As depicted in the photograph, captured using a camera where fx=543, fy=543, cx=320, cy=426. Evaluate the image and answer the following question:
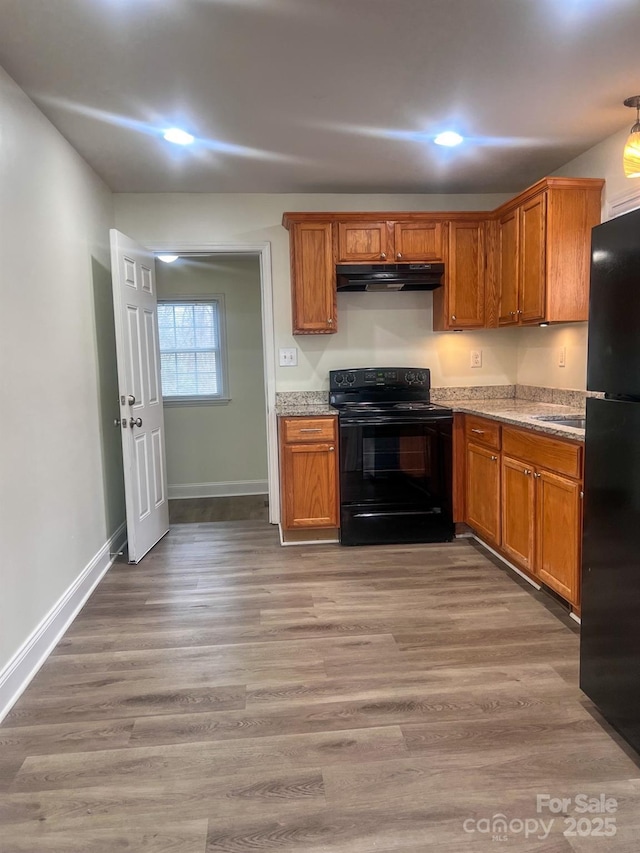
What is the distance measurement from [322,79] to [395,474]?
225 centimetres

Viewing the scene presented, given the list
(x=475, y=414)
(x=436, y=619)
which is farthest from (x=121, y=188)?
(x=436, y=619)

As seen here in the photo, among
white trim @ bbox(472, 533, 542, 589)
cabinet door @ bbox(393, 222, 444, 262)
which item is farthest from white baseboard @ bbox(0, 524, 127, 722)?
cabinet door @ bbox(393, 222, 444, 262)

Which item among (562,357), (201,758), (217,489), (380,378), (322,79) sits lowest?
(201,758)

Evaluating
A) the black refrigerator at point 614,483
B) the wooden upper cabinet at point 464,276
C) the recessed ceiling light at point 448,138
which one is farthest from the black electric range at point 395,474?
the black refrigerator at point 614,483

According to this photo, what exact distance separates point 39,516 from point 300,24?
2.15 meters

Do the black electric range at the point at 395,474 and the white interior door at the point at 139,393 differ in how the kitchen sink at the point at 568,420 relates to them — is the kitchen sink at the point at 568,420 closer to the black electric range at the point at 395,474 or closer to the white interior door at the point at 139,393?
the black electric range at the point at 395,474

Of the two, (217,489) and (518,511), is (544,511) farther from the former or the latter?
(217,489)

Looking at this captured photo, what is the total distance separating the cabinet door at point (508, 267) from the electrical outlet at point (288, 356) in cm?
145

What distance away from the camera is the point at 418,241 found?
3.69 m

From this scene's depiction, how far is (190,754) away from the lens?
1714 mm

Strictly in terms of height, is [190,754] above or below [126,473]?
below

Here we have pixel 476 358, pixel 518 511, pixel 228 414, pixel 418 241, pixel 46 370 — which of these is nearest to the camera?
pixel 46 370

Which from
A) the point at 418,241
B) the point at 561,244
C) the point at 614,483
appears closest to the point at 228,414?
the point at 418,241

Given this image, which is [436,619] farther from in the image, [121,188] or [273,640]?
[121,188]
